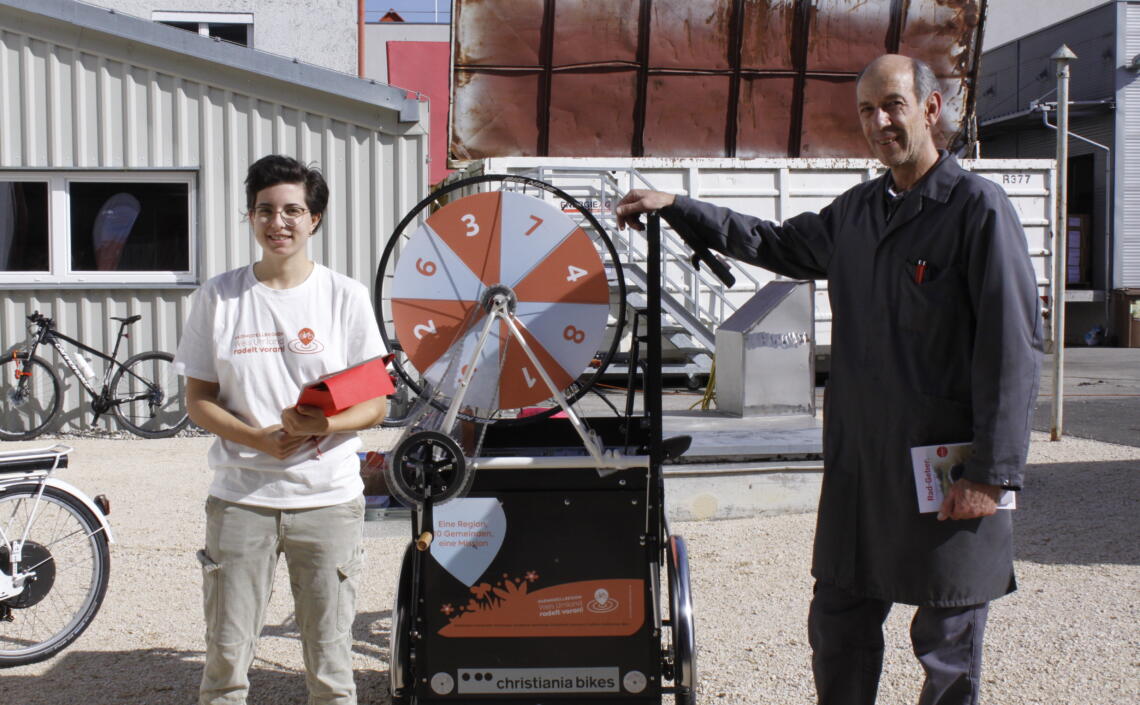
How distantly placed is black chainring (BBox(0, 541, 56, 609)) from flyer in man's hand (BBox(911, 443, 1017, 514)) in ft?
10.4

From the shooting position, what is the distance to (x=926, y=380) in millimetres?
2641

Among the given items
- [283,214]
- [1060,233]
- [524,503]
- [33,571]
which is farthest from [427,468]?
[1060,233]

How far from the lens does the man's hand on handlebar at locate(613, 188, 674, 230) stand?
2.89 m

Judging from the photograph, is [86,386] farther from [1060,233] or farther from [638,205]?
[1060,233]

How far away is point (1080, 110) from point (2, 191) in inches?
794

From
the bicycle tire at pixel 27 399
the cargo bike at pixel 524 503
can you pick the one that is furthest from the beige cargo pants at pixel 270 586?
the bicycle tire at pixel 27 399

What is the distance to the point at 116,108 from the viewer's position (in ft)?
31.3

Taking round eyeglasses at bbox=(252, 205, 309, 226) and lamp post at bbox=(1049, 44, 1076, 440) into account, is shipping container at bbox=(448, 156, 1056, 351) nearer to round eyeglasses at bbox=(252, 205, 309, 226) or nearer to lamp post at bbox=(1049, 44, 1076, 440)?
lamp post at bbox=(1049, 44, 1076, 440)

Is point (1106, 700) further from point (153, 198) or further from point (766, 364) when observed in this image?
point (153, 198)

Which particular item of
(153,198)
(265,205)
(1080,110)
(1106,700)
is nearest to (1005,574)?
(1106,700)

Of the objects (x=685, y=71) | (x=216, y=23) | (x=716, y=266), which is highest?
(x=216, y=23)

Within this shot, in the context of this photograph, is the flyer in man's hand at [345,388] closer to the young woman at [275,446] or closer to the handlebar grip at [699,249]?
the young woman at [275,446]

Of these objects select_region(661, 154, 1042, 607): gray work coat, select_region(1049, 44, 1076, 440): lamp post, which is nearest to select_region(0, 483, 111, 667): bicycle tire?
select_region(661, 154, 1042, 607): gray work coat

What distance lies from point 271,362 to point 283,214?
38 centimetres
